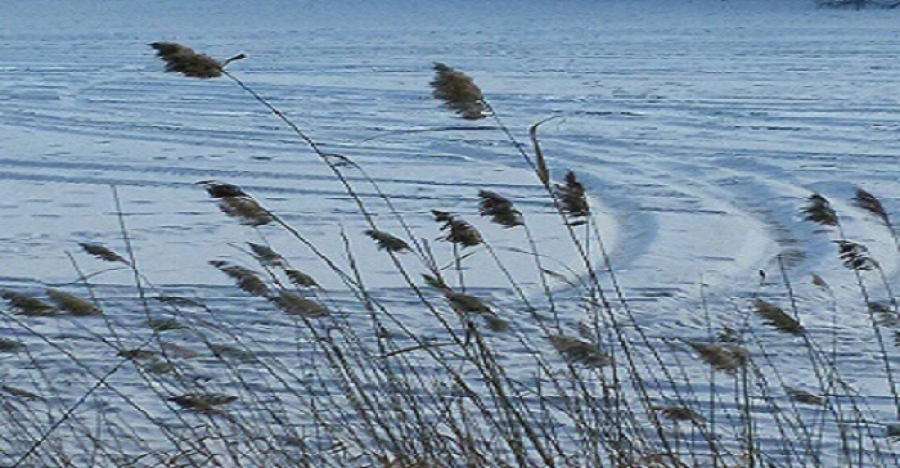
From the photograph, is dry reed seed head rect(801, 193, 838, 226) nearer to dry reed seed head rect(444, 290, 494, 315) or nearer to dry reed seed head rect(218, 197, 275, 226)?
dry reed seed head rect(444, 290, 494, 315)

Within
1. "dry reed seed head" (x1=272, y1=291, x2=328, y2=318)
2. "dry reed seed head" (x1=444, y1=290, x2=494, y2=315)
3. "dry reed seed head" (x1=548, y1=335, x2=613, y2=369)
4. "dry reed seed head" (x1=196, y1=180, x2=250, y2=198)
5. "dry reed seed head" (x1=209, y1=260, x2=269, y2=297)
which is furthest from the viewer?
"dry reed seed head" (x1=209, y1=260, x2=269, y2=297)

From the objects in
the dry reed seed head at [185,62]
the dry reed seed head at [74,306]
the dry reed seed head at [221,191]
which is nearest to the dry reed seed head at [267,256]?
the dry reed seed head at [221,191]

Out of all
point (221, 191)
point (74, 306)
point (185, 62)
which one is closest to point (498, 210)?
point (221, 191)

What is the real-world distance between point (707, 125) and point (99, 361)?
6969 millimetres

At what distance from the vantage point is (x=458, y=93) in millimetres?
3305

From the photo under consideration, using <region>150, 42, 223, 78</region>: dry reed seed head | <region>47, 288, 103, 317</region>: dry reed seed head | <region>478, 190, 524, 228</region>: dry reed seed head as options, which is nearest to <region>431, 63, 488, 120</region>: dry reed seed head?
<region>478, 190, 524, 228</region>: dry reed seed head

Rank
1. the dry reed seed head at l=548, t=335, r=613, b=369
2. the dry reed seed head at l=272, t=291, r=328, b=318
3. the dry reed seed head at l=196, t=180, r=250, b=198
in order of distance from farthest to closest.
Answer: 1. the dry reed seed head at l=272, t=291, r=328, b=318
2. the dry reed seed head at l=196, t=180, r=250, b=198
3. the dry reed seed head at l=548, t=335, r=613, b=369

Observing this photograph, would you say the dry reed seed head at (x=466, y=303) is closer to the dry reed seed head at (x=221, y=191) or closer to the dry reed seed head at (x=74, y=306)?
the dry reed seed head at (x=221, y=191)

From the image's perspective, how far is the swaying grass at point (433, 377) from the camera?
335 centimetres

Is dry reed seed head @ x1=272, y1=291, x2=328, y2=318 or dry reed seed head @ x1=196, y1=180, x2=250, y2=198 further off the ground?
dry reed seed head @ x1=196, y1=180, x2=250, y2=198

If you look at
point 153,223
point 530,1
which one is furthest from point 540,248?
point 530,1

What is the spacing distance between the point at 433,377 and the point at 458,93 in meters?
1.23

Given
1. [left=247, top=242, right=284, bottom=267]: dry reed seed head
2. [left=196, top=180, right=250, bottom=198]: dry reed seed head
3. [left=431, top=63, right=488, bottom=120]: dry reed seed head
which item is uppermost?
[left=431, top=63, right=488, bottom=120]: dry reed seed head

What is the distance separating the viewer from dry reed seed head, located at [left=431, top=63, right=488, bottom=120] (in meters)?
3.30
